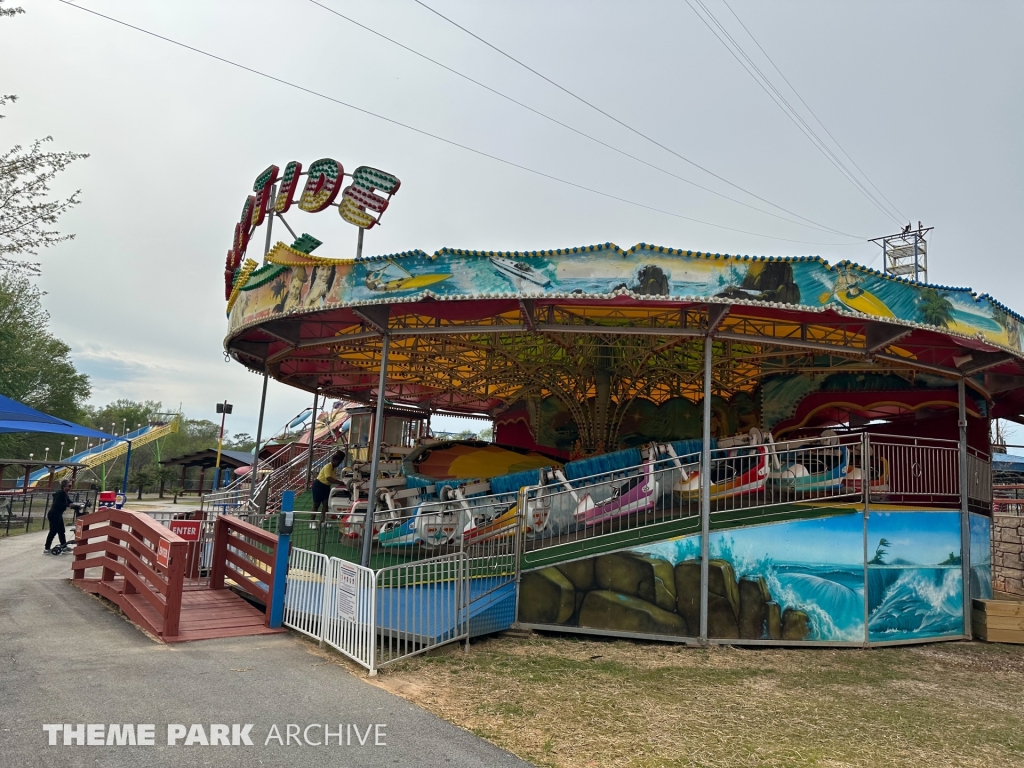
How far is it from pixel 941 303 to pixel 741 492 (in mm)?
4278

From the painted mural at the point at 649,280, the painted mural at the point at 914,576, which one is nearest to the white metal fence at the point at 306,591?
the painted mural at the point at 649,280

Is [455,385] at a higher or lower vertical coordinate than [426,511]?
higher

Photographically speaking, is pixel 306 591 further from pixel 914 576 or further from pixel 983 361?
pixel 983 361

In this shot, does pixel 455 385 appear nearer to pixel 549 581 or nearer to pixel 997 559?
pixel 549 581

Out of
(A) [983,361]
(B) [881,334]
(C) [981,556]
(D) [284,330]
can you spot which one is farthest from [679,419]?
(D) [284,330]

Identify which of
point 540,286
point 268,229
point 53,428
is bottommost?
point 53,428

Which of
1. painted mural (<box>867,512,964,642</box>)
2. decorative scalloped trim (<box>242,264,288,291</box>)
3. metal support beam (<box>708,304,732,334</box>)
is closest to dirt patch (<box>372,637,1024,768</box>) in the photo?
painted mural (<box>867,512,964,642</box>)

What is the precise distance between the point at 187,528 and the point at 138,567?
3.51 metres

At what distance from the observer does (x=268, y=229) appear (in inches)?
559

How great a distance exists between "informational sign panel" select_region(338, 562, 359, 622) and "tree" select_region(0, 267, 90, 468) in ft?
134

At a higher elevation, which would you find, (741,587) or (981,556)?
(981,556)

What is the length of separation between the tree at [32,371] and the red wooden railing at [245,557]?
3679 cm

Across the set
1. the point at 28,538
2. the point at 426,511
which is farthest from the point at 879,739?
the point at 28,538

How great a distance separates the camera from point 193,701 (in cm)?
617
